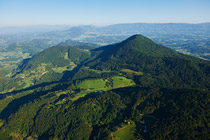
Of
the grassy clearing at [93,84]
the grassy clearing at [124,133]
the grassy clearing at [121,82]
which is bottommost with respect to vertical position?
the grassy clearing at [93,84]

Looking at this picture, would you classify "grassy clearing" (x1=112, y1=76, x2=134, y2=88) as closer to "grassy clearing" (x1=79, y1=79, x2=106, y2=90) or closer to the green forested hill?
the green forested hill

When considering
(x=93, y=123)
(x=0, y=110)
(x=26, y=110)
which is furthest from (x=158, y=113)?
(x=0, y=110)

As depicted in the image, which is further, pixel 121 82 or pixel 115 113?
pixel 121 82

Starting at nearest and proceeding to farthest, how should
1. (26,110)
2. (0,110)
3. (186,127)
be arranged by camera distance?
(186,127)
(26,110)
(0,110)

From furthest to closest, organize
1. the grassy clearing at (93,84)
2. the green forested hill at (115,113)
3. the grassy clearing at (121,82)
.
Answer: the grassy clearing at (121,82)
the grassy clearing at (93,84)
the green forested hill at (115,113)

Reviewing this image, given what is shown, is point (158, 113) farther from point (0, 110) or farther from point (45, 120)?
point (0, 110)

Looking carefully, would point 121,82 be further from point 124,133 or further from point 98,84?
point 124,133

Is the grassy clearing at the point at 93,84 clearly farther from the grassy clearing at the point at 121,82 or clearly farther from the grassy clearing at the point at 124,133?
the grassy clearing at the point at 124,133

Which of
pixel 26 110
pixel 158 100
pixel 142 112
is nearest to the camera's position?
pixel 142 112

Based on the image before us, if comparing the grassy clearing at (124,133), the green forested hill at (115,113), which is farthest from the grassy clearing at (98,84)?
the grassy clearing at (124,133)

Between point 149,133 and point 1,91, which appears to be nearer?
point 149,133

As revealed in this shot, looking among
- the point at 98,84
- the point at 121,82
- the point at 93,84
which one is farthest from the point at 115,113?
the point at 93,84
